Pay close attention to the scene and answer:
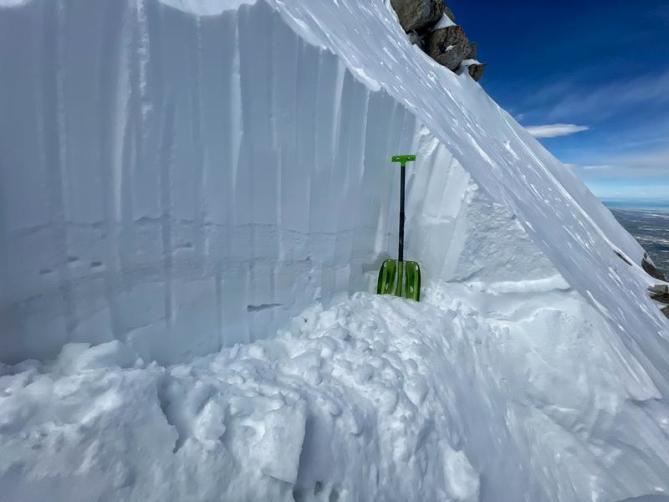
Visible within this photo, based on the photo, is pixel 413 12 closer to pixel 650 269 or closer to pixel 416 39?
pixel 416 39

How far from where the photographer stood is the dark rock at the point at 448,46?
8.05 m

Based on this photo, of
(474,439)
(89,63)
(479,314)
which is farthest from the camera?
(479,314)

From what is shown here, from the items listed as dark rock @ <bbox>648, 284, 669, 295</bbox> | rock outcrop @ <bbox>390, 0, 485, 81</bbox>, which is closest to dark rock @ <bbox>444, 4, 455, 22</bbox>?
rock outcrop @ <bbox>390, 0, 485, 81</bbox>

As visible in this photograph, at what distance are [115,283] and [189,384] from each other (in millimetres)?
515

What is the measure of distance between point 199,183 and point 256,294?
657 millimetres

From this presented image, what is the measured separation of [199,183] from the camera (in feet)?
5.27

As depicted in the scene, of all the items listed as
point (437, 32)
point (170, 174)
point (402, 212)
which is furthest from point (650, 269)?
point (170, 174)

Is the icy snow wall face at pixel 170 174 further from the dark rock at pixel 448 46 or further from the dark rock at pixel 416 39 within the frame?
the dark rock at pixel 448 46

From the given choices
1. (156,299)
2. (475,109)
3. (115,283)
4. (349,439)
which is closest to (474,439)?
(349,439)

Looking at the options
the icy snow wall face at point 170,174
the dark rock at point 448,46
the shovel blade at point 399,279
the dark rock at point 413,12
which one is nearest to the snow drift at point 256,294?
the icy snow wall face at point 170,174

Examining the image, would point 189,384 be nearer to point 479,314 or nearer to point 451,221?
point 479,314

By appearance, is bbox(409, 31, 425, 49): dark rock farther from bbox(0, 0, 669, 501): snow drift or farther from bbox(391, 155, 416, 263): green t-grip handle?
bbox(391, 155, 416, 263): green t-grip handle

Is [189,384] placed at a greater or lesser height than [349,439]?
greater

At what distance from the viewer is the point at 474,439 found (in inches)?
69.3
